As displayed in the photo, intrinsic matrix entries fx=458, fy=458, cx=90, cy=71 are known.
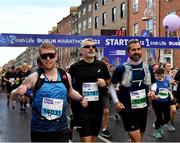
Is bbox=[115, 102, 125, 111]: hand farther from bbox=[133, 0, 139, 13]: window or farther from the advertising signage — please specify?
bbox=[133, 0, 139, 13]: window

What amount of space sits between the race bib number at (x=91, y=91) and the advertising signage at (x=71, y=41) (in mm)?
15293

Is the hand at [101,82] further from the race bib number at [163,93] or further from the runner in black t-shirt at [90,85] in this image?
the race bib number at [163,93]

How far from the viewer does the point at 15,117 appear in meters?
13.8

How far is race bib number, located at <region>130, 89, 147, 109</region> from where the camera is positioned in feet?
21.0

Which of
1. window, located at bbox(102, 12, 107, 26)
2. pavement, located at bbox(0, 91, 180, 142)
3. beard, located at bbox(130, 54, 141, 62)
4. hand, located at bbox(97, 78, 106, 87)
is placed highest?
window, located at bbox(102, 12, 107, 26)

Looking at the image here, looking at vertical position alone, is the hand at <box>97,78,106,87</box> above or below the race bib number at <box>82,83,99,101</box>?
above

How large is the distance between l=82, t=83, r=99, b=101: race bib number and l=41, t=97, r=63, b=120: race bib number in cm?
160

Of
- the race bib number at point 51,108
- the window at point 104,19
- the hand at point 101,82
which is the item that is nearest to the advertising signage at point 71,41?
the hand at point 101,82

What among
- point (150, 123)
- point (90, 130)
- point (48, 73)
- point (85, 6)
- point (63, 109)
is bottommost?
point (150, 123)

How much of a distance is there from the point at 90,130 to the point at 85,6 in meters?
57.4

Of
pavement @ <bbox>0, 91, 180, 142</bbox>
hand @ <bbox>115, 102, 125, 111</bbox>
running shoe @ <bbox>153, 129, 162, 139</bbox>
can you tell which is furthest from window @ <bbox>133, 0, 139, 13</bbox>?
hand @ <bbox>115, 102, 125, 111</bbox>

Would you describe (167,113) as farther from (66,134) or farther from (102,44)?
(102,44)

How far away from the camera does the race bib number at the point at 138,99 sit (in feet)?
21.0

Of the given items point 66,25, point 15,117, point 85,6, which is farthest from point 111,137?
point 66,25
